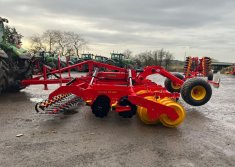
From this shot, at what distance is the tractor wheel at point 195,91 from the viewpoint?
645 centimetres

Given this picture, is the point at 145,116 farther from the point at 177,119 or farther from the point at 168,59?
the point at 168,59

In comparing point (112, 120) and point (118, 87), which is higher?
point (118, 87)

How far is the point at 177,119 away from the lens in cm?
475

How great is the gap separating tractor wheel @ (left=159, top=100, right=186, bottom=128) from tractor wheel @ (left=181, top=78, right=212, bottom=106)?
1.74 metres

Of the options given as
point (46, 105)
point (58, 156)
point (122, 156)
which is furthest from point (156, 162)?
point (46, 105)

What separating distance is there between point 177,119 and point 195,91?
2.07 m

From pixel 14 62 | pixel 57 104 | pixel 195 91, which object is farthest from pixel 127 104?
pixel 14 62

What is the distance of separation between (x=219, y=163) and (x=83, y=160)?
1578 millimetres

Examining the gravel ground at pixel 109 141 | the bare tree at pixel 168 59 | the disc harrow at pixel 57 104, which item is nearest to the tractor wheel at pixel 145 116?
the gravel ground at pixel 109 141

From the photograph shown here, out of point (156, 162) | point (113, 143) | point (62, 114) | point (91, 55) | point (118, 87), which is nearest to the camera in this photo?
point (156, 162)

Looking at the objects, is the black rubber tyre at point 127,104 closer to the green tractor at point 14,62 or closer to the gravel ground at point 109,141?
the gravel ground at point 109,141

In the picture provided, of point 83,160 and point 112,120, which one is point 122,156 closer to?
point 83,160

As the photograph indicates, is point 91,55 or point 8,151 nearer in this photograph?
point 8,151

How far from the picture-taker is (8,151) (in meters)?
3.53
